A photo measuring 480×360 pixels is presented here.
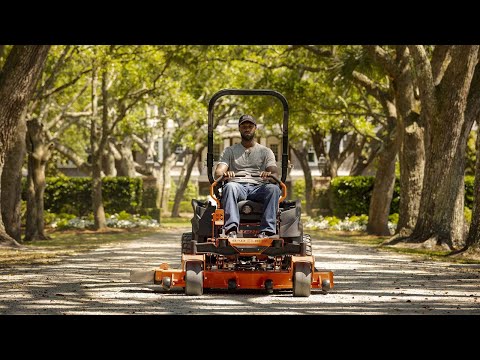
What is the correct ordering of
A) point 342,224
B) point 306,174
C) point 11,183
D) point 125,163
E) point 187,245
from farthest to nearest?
point 306,174 → point 125,163 → point 342,224 → point 11,183 → point 187,245

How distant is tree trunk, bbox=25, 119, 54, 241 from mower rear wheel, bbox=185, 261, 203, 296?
17.3 meters

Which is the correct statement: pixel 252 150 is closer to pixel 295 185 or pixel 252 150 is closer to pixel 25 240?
pixel 25 240

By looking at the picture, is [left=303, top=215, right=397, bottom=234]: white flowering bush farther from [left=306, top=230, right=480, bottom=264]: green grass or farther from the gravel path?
the gravel path

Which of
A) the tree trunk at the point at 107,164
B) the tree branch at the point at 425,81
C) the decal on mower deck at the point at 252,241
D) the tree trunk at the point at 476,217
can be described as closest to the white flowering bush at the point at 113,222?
the tree trunk at the point at 107,164

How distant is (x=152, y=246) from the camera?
2653 centimetres

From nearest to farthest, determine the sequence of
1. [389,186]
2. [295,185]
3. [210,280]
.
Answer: [210,280] → [389,186] → [295,185]

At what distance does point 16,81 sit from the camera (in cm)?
2222

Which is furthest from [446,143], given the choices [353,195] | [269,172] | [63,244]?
[353,195]

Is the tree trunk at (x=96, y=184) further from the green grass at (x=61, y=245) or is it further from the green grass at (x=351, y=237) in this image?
the green grass at (x=351, y=237)

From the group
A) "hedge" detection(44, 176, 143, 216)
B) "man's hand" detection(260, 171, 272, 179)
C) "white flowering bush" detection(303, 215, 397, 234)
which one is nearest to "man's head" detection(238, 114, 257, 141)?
"man's hand" detection(260, 171, 272, 179)

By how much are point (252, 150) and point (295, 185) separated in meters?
50.4

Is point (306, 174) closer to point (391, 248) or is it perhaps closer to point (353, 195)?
point (353, 195)

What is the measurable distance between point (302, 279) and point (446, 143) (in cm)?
1194

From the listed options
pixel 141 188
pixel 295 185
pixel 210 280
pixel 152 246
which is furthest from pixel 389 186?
pixel 295 185
